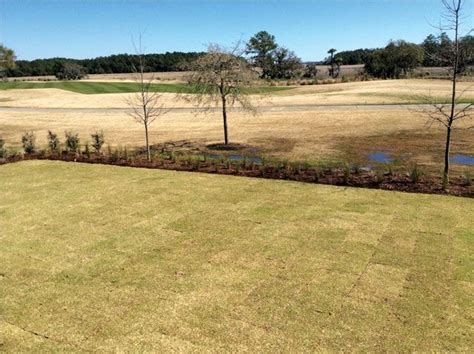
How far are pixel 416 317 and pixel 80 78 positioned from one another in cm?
11854

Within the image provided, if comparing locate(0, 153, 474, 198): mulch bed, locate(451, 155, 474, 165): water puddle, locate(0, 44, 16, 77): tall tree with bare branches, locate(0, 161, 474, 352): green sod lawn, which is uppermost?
locate(0, 44, 16, 77): tall tree with bare branches

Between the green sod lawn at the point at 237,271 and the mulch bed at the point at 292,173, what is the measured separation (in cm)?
95

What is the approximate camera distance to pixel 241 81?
2261cm

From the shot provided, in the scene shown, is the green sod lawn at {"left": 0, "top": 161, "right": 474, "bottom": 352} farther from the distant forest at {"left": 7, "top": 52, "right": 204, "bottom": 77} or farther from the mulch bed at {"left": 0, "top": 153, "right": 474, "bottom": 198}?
the distant forest at {"left": 7, "top": 52, "right": 204, "bottom": 77}

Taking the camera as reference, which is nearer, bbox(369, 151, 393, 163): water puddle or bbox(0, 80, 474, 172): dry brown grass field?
bbox(369, 151, 393, 163): water puddle

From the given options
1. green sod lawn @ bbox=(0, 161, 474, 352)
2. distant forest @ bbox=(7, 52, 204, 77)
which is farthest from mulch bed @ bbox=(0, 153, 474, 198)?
distant forest @ bbox=(7, 52, 204, 77)

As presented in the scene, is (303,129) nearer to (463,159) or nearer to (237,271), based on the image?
(463,159)

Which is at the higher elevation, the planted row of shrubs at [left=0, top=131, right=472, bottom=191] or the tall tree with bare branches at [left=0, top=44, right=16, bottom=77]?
the tall tree with bare branches at [left=0, top=44, right=16, bottom=77]

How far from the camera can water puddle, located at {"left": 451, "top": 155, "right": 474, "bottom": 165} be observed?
1750 cm

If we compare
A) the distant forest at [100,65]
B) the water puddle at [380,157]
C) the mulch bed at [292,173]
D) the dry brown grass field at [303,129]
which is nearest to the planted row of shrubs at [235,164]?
the mulch bed at [292,173]

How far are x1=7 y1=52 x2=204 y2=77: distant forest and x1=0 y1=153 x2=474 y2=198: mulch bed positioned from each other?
118 metres

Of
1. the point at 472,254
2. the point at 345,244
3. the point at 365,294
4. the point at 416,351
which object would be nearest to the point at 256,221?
the point at 345,244

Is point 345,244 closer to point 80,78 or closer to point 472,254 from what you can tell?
point 472,254

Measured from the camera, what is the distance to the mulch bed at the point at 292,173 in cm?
1316
